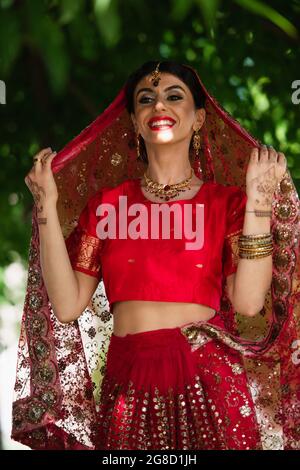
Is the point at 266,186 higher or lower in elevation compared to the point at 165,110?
lower

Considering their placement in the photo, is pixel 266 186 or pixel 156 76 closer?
pixel 266 186

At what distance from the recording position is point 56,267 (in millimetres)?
3570

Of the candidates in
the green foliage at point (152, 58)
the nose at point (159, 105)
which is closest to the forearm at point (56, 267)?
the nose at point (159, 105)

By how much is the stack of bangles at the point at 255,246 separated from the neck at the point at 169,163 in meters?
0.38

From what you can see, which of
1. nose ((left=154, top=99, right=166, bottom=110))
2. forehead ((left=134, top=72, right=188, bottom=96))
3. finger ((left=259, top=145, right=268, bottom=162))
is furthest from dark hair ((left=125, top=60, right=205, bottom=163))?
finger ((left=259, top=145, right=268, bottom=162))

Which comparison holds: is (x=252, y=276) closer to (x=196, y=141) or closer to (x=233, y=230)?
(x=233, y=230)

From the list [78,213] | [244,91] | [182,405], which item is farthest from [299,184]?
[182,405]

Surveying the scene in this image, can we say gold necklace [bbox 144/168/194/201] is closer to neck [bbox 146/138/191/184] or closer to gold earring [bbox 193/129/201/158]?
neck [bbox 146/138/191/184]

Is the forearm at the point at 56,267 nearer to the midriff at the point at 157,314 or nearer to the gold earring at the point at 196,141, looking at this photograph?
the midriff at the point at 157,314

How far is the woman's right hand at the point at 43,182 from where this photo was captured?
357 centimetres

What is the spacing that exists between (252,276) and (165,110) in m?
0.63

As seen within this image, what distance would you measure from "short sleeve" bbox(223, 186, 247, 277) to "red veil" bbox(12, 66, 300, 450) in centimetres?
13

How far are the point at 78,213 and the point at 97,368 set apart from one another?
1.83 ft

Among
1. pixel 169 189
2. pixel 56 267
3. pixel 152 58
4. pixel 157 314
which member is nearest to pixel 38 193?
pixel 56 267
